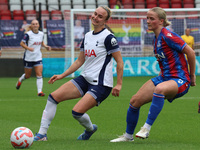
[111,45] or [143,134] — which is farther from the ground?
[111,45]

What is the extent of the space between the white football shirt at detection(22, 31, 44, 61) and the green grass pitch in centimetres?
107

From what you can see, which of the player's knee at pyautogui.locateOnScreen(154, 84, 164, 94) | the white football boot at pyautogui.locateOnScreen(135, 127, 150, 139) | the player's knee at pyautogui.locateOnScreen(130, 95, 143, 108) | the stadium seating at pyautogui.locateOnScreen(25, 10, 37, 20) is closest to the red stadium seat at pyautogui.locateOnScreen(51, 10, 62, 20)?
the stadium seating at pyautogui.locateOnScreen(25, 10, 37, 20)

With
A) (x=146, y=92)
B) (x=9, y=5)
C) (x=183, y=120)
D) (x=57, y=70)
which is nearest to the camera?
(x=146, y=92)

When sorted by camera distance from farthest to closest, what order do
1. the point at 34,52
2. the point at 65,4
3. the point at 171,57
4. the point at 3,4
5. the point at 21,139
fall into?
the point at 65,4 → the point at 3,4 → the point at 34,52 → the point at 171,57 → the point at 21,139

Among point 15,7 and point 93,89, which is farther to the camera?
point 15,7

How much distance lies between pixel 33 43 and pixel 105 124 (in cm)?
616

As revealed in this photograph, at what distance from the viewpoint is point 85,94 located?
6156 millimetres

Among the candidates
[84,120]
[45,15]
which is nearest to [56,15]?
[45,15]

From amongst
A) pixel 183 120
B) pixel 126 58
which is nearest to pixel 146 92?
pixel 183 120

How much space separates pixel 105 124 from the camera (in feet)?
26.9

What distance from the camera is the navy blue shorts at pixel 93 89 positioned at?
6.12 metres

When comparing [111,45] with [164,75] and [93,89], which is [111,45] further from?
[164,75]

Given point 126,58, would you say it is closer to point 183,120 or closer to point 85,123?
point 183,120

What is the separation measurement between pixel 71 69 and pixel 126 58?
14.6 meters
